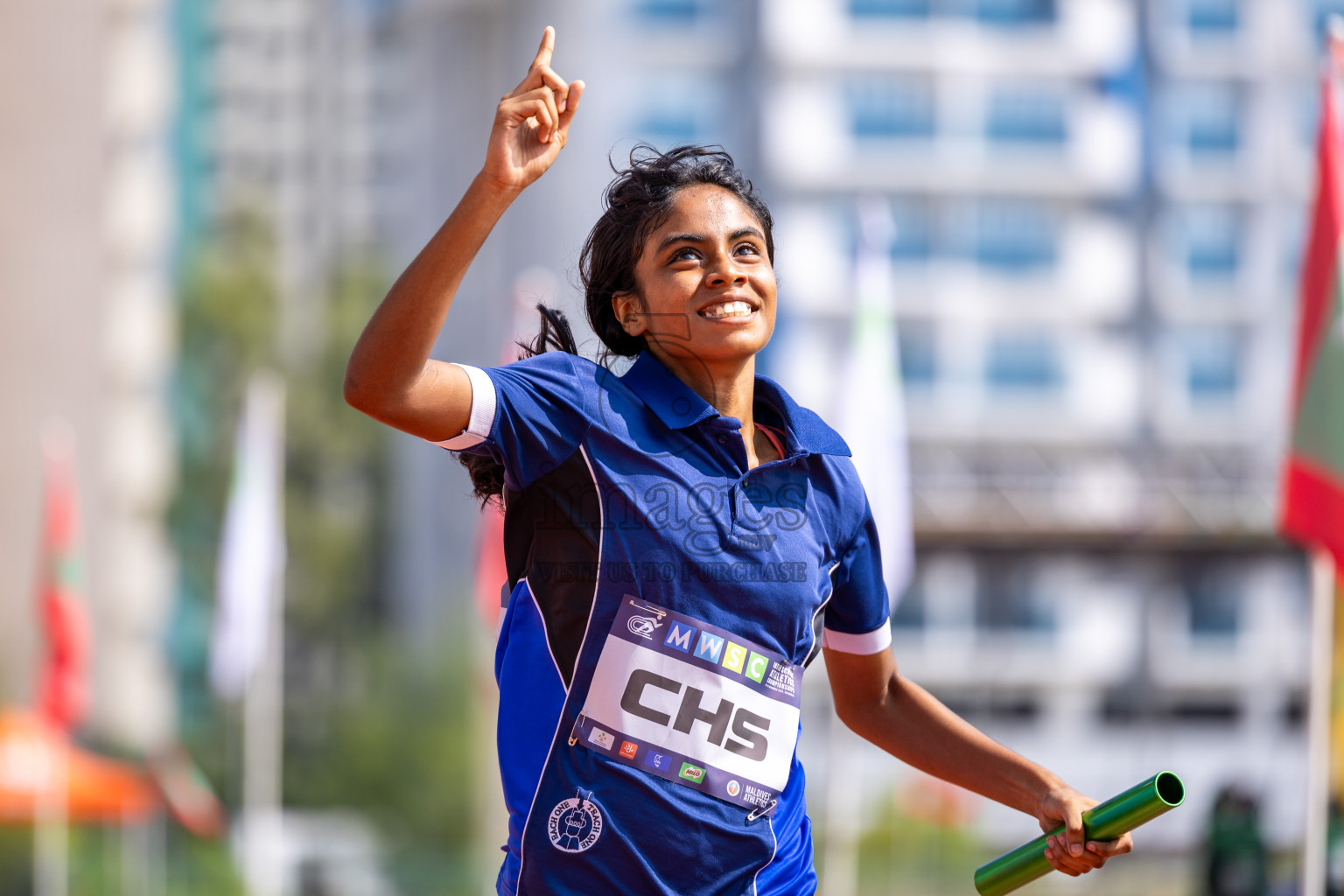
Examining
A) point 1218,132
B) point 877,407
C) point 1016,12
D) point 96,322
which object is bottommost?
point 96,322

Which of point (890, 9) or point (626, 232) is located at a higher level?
point (890, 9)

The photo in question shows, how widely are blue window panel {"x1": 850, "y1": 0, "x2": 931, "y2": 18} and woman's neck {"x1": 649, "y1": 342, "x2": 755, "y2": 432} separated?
120 ft

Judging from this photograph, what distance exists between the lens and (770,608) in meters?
2.23

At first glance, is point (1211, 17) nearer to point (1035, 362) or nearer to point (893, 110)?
point (893, 110)

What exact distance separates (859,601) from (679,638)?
433 mm

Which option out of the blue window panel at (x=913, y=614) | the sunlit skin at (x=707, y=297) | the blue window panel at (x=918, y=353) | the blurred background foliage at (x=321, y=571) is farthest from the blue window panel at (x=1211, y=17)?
the sunlit skin at (x=707, y=297)

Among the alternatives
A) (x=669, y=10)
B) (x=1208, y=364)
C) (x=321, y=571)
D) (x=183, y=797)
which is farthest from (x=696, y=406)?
(x=1208, y=364)

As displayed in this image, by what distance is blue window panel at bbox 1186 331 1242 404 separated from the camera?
40.1 metres

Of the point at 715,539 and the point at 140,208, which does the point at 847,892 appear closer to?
the point at 715,539

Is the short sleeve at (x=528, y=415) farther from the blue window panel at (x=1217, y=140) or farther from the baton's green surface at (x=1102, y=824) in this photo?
the blue window panel at (x=1217, y=140)

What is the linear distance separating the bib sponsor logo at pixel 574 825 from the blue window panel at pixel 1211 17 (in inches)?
1616

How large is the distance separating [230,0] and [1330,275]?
8840 cm

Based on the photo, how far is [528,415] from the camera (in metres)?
2.13

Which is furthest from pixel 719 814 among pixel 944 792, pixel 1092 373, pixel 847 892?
pixel 1092 373
